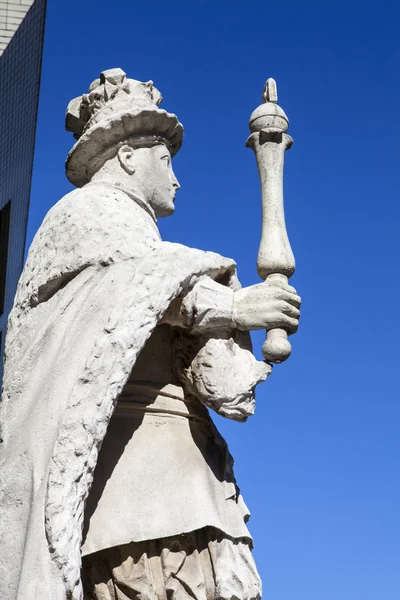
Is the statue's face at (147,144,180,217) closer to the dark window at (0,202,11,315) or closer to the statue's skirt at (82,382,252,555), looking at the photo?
the statue's skirt at (82,382,252,555)

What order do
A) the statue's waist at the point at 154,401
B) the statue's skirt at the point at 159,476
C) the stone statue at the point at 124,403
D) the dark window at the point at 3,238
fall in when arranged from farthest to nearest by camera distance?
the dark window at the point at 3,238, the statue's waist at the point at 154,401, the statue's skirt at the point at 159,476, the stone statue at the point at 124,403

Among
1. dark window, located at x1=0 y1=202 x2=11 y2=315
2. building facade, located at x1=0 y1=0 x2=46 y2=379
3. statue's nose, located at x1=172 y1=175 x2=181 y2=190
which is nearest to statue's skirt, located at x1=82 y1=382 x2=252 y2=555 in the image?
statue's nose, located at x1=172 y1=175 x2=181 y2=190

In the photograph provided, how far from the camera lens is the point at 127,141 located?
5.74 metres

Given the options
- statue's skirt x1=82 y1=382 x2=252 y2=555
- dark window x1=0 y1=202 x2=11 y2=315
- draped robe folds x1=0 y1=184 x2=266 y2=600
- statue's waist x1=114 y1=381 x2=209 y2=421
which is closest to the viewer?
draped robe folds x1=0 y1=184 x2=266 y2=600

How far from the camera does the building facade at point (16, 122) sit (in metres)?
16.8

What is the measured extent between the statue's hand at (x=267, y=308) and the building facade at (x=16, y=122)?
38.3 feet

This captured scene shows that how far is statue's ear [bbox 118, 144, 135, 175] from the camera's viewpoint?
18.8 ft

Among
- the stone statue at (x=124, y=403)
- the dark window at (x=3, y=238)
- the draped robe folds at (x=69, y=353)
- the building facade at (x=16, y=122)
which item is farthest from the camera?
the dark window at (x=3, y=238)

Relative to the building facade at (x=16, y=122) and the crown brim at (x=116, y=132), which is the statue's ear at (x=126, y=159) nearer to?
the crown brim at (x=116, y=132)

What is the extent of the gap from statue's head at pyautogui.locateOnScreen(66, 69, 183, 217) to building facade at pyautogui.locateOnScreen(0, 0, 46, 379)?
11.0 metres

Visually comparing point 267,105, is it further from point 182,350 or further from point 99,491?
point 99,491

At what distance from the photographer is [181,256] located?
5.13 meters

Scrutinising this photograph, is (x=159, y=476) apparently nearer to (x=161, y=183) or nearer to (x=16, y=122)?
(x=161, y=183)

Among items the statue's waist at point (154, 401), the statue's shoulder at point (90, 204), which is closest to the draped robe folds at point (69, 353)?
the statue's shoulder at point (90, 204)
